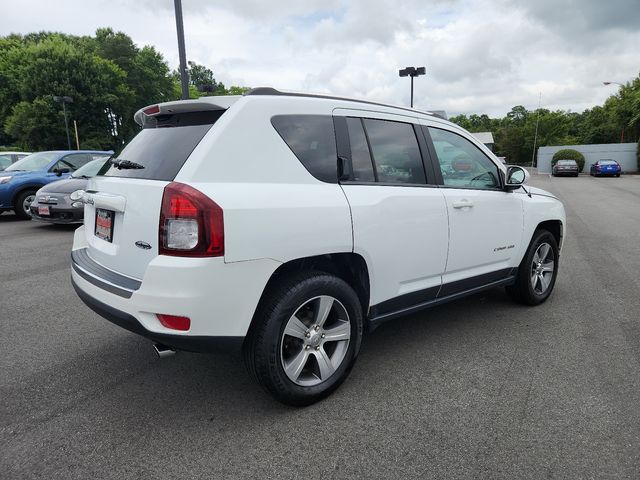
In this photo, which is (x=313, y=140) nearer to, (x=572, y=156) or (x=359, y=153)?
(x=359, y=153)

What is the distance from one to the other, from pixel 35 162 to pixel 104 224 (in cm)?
1000

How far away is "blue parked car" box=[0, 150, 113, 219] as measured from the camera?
1017cm

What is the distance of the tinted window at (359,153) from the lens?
291cm

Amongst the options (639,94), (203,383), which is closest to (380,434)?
(203,383)

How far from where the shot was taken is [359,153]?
2955 mm

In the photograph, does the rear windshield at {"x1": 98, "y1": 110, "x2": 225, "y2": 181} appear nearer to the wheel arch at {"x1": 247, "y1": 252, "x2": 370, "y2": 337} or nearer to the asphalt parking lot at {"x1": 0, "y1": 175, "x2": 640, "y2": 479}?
the wheel arch at {"x1": 247, "y1": 252, "x2": 370, "y2": 337}


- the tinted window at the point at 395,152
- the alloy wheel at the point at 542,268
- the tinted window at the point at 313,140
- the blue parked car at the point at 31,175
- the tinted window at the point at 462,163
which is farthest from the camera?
the blue parked car at the point at 31,175

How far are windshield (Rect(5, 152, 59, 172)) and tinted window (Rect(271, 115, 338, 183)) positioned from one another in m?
10.3

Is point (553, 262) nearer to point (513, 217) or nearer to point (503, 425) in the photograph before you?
point (513, 217)

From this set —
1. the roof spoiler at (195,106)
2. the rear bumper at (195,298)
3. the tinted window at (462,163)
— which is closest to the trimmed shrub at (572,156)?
the tinted window at (462,163)

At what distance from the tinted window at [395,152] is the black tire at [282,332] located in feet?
2.85

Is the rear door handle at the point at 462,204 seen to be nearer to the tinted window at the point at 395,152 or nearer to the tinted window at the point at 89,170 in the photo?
the tinted window at the point at 395,152

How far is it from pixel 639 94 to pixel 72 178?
48.9 m

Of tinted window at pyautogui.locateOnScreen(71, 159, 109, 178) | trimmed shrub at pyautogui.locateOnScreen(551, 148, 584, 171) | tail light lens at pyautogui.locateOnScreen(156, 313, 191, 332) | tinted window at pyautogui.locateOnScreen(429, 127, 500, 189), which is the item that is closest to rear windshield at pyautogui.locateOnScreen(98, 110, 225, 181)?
tail light lens at pyautogui.locateOnScreen(156, 313, 191, 332)
